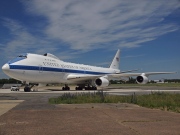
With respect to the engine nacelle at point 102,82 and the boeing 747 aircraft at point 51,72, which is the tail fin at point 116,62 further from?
the engine nacelle at point 102,82

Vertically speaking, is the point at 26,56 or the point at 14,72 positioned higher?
the point at 26,56

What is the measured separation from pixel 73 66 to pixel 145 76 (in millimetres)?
12289

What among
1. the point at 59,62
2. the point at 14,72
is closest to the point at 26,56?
the point at 14,72

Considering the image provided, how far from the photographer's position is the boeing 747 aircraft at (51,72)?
30547 mm

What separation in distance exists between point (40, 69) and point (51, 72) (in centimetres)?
229

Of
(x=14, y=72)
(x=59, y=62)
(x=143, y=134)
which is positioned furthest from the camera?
(x=59, y=62)

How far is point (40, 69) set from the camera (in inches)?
1286

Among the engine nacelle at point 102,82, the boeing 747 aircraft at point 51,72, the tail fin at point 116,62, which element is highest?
the tail fin at point 116,62

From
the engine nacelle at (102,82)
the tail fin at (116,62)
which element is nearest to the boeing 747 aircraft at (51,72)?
the engine nacelle at (102,82)

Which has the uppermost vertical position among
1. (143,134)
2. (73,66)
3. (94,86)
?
(73,66)

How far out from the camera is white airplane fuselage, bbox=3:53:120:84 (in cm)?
3034

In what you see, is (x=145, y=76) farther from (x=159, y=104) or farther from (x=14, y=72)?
(x=159, y=104)

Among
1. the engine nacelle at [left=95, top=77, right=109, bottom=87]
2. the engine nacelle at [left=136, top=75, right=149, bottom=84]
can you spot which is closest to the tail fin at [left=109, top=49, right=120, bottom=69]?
the engine nacelle at [left=136, top=75, right=149, bottom=84]

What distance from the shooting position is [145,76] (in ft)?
134
